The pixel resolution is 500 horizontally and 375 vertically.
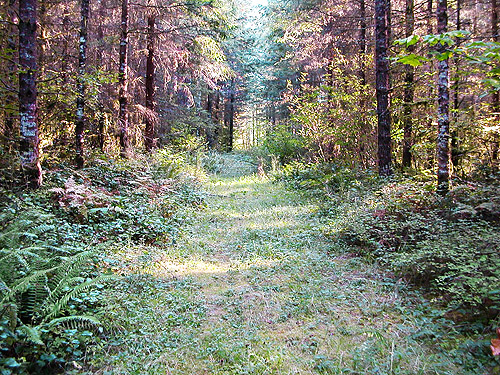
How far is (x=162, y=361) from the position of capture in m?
3.04

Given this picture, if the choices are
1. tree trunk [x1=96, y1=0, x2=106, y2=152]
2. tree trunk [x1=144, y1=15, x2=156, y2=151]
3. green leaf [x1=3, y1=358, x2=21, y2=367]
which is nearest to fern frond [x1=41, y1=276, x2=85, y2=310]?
green leaf [x1=3, y1=358, x2=21, y2=367]

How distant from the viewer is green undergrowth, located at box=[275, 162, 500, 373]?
128 inches

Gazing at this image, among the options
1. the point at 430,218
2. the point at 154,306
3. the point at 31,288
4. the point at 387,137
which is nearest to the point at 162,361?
the point at 154,306

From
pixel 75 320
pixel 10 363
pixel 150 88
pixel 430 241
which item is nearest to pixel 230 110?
pixel 150 88

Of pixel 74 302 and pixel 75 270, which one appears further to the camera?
pixel 75 270

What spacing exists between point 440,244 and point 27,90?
6936 mm

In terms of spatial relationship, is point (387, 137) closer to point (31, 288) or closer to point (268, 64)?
point (31, 288)

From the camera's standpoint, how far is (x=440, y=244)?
444 cm

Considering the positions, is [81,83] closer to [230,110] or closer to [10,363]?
[10,363]

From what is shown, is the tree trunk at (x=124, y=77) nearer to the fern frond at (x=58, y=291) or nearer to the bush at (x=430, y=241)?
the bush at (x=430, y=241)

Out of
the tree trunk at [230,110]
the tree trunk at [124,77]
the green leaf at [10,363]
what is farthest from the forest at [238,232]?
the tree trunk at [230,110]

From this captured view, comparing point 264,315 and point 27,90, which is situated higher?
point 27,90

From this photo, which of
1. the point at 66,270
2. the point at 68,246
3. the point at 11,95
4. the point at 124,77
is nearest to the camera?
the point at 66,270

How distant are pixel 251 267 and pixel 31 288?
3.15m
